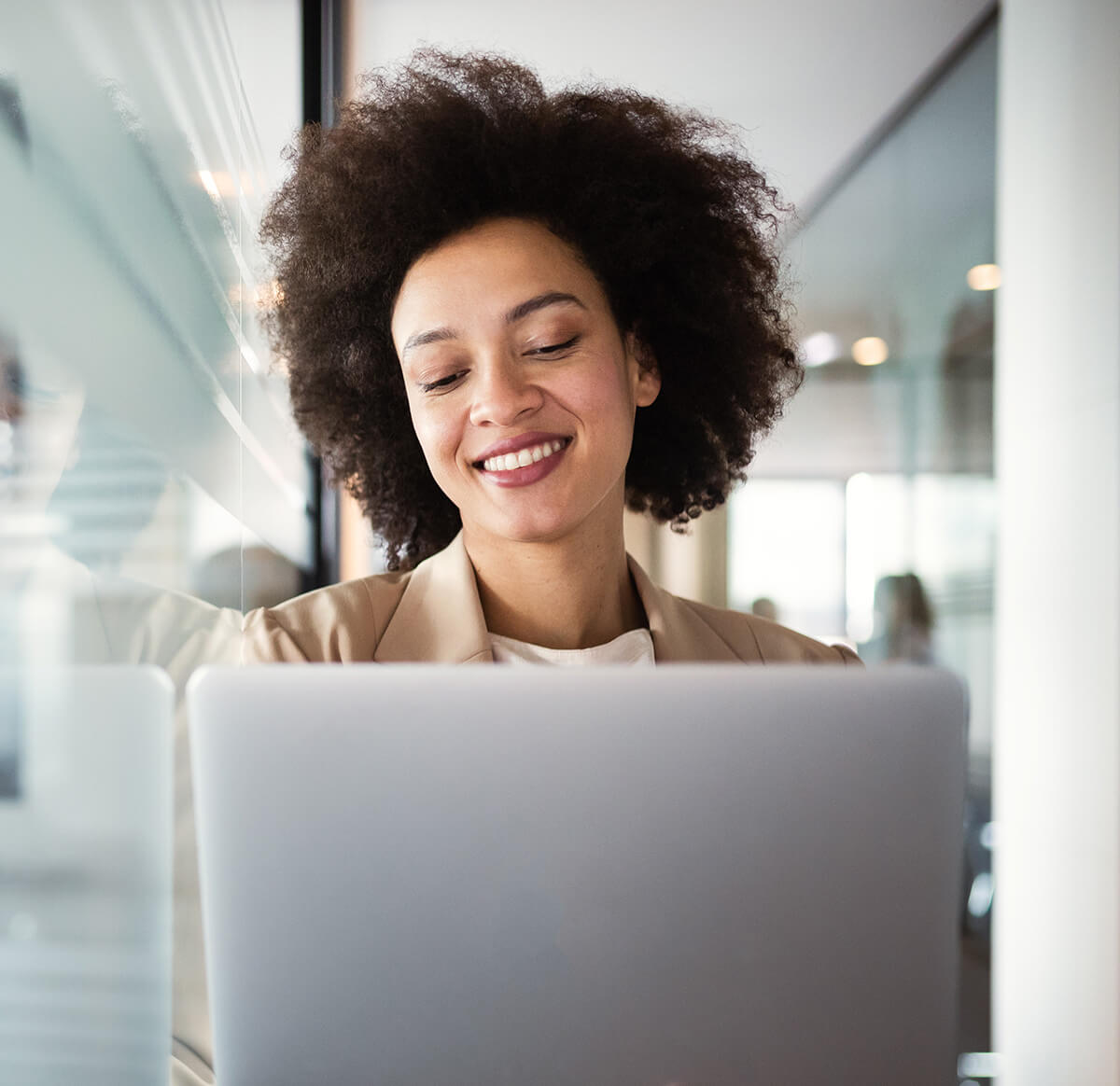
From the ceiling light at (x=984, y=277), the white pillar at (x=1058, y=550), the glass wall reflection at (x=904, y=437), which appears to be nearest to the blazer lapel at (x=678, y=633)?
the white pillar at (x=1058, y=550)

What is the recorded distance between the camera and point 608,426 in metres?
1.31

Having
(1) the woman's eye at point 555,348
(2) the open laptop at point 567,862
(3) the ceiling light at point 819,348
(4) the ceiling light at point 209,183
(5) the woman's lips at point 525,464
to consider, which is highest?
(3) the ceiling light at point 819,348

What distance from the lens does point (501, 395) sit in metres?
1.23

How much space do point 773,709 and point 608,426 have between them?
2.61 feet

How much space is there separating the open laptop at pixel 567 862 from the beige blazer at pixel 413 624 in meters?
0.62

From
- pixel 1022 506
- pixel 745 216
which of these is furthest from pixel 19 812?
pixel 1022 506

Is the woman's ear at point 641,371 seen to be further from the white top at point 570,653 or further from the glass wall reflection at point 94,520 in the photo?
the glass wall reflection at point 94,520

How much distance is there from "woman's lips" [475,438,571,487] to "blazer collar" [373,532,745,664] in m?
0.11

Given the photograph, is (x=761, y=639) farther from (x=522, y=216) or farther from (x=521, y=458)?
(x=522, y=216)

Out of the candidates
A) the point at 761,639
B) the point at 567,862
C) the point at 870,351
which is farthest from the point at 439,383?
the point at 870,351

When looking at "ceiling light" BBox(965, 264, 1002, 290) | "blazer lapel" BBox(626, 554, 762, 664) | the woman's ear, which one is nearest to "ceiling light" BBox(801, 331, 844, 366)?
"ceiling light" BBox(965, 264, 1002, 290)

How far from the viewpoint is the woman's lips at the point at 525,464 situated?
126cm

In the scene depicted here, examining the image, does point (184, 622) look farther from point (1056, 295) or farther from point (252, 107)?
point (1056, 295)

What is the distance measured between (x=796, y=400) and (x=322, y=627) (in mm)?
2745
